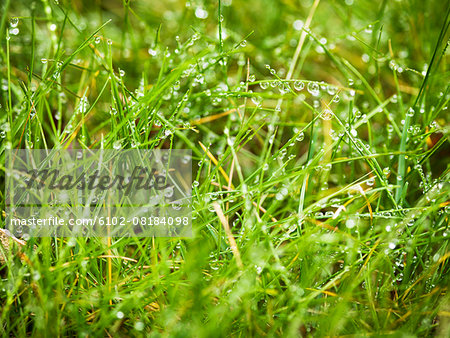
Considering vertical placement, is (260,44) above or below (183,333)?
above

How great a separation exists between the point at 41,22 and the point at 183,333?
1259 mm

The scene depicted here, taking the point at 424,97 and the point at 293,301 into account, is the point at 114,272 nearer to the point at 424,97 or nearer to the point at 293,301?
the point at 293,301

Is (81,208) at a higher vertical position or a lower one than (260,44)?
lower

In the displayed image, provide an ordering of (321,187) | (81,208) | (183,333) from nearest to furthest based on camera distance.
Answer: (183,333), (81,208), (321,187)

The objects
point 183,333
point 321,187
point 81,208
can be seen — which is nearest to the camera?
point 183,333

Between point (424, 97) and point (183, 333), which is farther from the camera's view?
point (424, 97)

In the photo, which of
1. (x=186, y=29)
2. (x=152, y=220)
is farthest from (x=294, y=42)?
(x=152, y=220)

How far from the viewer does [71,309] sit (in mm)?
630

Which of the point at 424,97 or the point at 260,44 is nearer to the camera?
the point at 424,97

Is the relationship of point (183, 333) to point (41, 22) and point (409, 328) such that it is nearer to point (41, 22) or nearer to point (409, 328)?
point (409, 328)

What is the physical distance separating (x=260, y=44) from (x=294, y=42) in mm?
124

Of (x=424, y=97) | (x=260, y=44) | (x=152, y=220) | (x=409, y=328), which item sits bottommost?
(x=409, y=328)

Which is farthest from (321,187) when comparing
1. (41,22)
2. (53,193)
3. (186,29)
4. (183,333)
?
(41,22)

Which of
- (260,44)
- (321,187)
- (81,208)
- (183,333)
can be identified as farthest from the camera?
(260,44)
